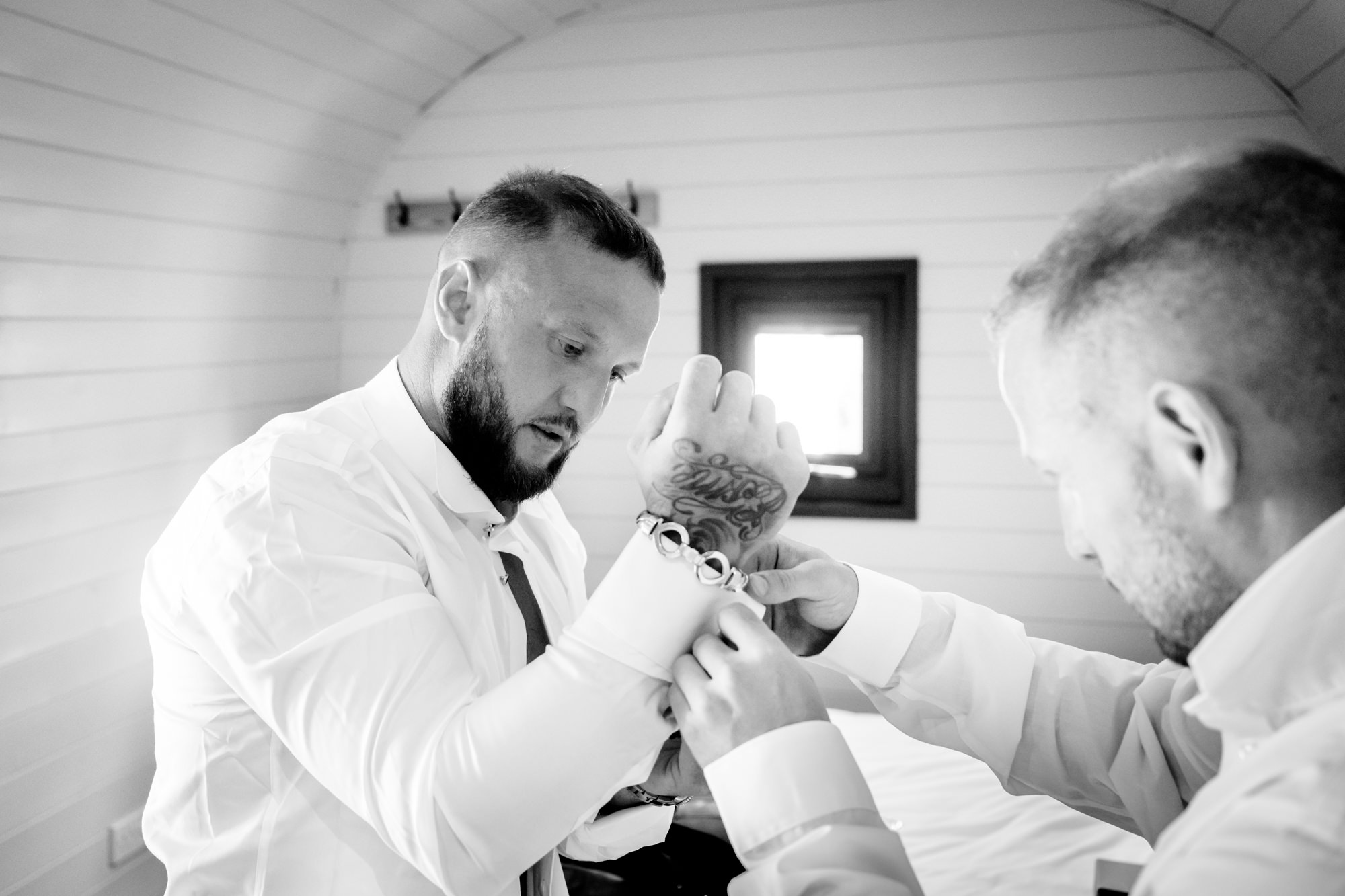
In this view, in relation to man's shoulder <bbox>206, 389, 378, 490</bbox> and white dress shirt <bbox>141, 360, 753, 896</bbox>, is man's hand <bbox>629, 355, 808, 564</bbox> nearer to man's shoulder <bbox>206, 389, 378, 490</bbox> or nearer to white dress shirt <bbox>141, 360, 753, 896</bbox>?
white dress shirt <bbox>141, 360, 753, 896</bbox>

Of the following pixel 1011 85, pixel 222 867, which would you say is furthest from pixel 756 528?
pixel 1011 85

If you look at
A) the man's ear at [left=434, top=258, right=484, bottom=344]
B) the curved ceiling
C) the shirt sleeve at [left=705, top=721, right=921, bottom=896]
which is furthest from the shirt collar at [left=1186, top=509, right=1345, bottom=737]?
the curved ceiling

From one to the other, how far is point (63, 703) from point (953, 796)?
2.45m

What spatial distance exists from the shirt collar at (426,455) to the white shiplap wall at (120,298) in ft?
4.28

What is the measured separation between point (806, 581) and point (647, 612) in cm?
44

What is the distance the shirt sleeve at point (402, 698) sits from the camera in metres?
0.99

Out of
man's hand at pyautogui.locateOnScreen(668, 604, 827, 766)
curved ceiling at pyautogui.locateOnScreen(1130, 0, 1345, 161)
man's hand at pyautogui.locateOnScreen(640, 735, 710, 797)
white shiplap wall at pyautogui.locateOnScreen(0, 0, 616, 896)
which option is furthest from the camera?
curved ceiling at pyautogui.locateOnScreen(1130, 0, 1345, 161)

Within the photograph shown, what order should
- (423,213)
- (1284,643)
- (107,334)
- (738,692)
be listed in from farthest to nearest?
(423,213)
(107,334)
(738,692)
(1284,643)

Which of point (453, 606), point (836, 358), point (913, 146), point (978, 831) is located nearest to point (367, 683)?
point (453, 606)

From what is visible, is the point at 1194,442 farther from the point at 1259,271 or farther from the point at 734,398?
the point at 734,398

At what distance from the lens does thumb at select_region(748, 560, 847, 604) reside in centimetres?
131

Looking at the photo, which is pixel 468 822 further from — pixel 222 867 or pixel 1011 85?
pixel 1011 85

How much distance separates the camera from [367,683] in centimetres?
104

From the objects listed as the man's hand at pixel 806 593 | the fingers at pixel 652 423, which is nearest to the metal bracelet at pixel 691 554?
the fingers at pixel 652 423
